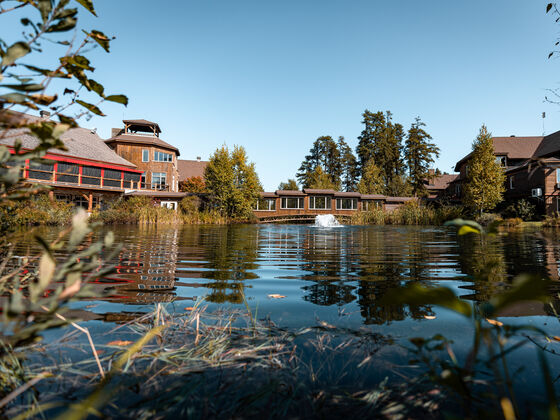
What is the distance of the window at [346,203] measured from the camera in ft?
129

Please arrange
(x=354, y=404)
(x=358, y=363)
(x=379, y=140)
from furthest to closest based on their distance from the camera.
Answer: (x=379, y=140)
(x=358, y=363)
(x=354, y=404)

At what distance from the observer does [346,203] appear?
3953 centimetres

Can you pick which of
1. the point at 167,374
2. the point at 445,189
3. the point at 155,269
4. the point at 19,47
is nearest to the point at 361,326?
the point at 167,374

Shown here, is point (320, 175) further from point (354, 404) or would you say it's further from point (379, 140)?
point (354, 404)

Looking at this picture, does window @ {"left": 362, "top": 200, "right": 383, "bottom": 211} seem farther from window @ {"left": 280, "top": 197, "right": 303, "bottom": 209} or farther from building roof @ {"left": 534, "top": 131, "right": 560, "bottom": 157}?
building roof @ {"left": 534, "top": 131, "right": 560, "bottom": 157}

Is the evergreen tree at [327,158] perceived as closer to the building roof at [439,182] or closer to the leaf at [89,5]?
the building roof at [439,182]

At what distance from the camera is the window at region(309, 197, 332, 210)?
3847cm

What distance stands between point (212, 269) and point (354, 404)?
3743 millimetres

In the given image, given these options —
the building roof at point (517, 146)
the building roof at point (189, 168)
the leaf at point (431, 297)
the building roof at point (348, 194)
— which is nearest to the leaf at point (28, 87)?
the leaf at point (431, 297)

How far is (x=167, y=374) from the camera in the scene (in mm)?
1478

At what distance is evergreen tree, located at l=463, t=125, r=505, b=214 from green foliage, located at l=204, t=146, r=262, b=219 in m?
22.0

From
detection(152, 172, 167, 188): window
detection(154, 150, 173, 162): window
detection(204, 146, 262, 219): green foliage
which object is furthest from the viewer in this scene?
detection(154, 150, 173, 162): window

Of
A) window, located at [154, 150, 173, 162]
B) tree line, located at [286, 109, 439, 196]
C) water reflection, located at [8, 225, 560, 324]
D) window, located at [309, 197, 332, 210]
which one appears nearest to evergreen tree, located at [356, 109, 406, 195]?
tree line, located at [286, 109, 439, 196]

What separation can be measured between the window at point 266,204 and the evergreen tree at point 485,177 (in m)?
21.6
